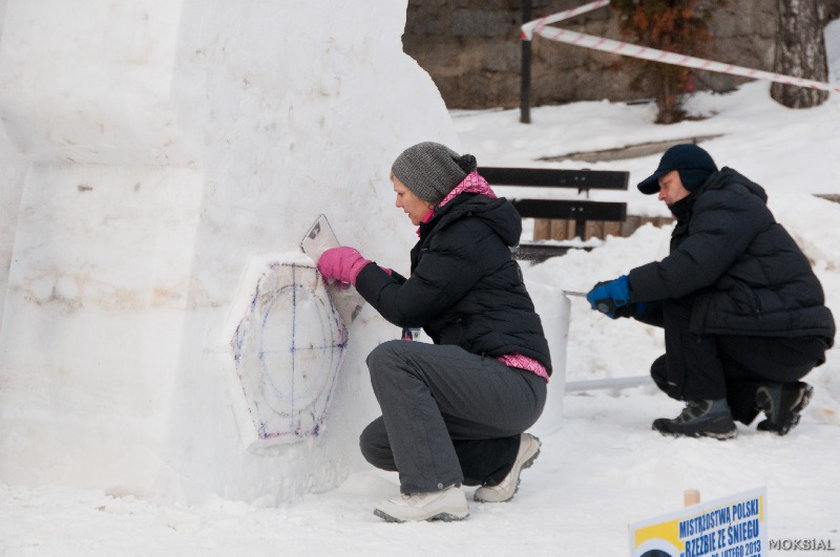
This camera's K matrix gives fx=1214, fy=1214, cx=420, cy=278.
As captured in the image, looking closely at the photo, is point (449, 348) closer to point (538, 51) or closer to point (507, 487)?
point (507, 487)

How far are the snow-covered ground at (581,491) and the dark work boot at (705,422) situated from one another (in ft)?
0.22

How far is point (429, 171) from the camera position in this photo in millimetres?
3240

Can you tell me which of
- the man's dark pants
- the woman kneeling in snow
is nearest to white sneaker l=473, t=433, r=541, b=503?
the woman kneeling in snow

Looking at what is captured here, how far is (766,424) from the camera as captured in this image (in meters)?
4.43

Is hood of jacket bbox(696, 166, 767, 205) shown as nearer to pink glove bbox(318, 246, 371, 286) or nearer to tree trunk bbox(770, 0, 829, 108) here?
pink glove bbox(318, 246, 371, 286)

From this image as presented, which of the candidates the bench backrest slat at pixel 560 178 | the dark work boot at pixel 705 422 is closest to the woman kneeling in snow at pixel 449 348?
the dark work boot at pixel 705 422

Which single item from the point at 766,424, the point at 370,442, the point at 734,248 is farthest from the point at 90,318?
the point at 766,424

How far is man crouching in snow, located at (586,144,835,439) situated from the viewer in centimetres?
416

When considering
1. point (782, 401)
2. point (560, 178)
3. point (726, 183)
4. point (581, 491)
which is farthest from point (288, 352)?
point (560, 178)

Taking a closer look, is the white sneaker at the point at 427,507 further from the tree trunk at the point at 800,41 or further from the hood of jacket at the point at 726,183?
the tree trunk at the point at 800,41

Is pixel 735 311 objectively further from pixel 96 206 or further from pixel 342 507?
pixel 96 206

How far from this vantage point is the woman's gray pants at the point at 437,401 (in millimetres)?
3068

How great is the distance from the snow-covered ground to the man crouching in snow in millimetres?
161

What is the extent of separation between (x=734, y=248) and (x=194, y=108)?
205 cm
